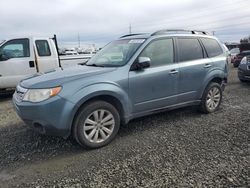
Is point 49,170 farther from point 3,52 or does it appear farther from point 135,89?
point 3,52

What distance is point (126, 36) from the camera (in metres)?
5.73

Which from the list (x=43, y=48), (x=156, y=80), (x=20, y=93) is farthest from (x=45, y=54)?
(x=156, y=80)

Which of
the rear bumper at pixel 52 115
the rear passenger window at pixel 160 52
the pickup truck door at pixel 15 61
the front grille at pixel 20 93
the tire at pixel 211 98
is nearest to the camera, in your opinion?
the rear bumper at pixel 52 115

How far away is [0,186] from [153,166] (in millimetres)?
1873

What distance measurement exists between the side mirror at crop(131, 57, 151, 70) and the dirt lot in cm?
116

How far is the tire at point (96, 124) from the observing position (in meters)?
4.09

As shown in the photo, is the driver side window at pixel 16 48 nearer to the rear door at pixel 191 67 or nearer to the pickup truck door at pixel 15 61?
the pickup truck door at pixel 15 61

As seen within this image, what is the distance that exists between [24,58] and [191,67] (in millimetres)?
5409

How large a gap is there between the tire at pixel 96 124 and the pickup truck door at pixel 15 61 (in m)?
5.10

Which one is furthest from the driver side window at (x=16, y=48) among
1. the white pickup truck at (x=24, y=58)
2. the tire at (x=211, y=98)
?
the tire at (x=211, y=98)

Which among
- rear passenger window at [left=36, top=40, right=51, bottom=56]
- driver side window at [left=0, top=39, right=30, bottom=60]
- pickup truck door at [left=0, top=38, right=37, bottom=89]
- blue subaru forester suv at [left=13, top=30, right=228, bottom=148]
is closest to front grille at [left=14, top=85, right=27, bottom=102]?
blue subaru forester suv at [left=13, top=30, right=228, bottom=148]

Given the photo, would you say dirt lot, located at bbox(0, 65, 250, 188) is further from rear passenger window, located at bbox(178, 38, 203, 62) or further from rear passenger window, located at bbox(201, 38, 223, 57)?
rear passenger window, located at bbox(201, 38, 223, 57)

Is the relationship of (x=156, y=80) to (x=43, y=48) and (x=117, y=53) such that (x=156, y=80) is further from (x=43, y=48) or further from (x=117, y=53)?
(x=43, y=48)

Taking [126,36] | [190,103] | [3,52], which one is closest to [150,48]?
[126,36]
